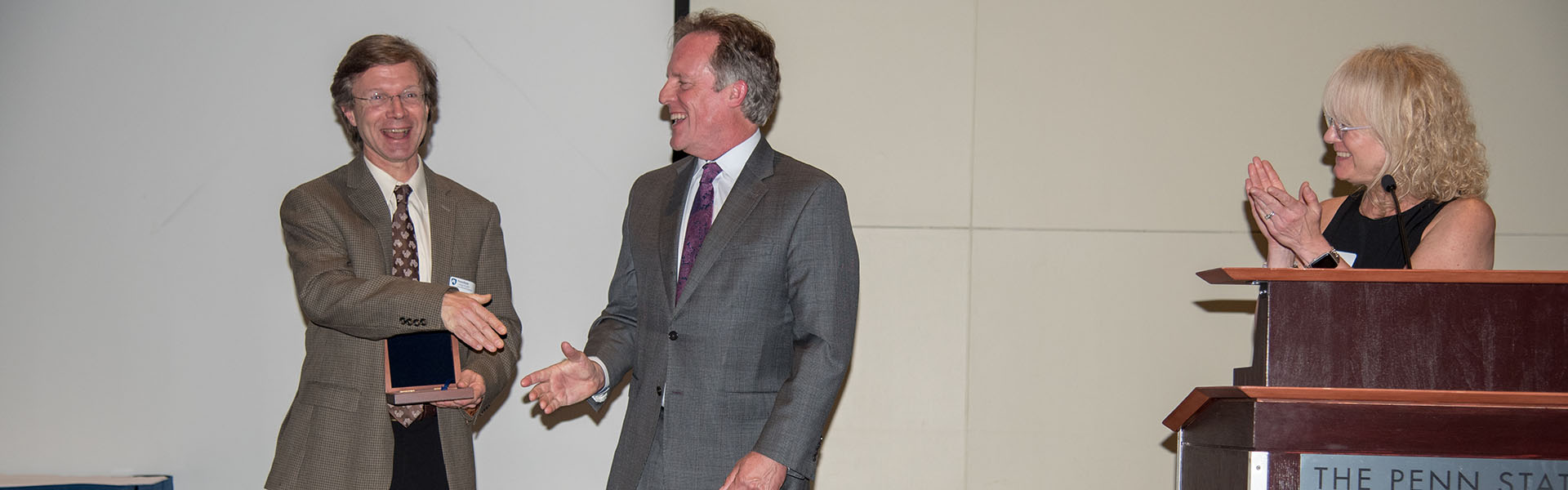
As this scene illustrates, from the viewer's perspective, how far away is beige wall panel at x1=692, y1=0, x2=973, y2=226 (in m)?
3.93

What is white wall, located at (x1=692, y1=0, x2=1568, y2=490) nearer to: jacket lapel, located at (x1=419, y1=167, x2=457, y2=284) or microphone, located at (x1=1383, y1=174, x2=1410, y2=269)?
jacket lapel, located at (x1=419, y1=167, x2=457, y2=284)

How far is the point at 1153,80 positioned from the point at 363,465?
288 cm

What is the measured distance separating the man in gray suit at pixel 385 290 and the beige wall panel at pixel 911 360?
1.42m

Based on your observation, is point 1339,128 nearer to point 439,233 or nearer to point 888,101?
point 888,101

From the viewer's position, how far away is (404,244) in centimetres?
283

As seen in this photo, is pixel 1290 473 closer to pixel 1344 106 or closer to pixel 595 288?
pixel 1344 106

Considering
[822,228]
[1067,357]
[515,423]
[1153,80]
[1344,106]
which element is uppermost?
[1153,80]

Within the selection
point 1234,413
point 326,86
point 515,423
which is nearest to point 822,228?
point 1234,413

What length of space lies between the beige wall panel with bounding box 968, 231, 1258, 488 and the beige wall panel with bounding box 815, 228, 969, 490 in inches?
2.5

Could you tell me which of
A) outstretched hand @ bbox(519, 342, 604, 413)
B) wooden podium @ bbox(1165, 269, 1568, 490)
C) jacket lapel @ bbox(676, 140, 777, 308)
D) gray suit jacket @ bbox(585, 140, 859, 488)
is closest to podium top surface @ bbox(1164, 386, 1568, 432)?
wooden podium @ bbox(1165, 269, 1568, 490)

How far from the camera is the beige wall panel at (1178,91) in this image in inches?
153

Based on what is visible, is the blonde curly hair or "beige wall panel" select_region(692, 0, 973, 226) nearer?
the blonde curly hair

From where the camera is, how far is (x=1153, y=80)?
3916 mm

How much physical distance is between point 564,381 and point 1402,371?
1.65 meters
